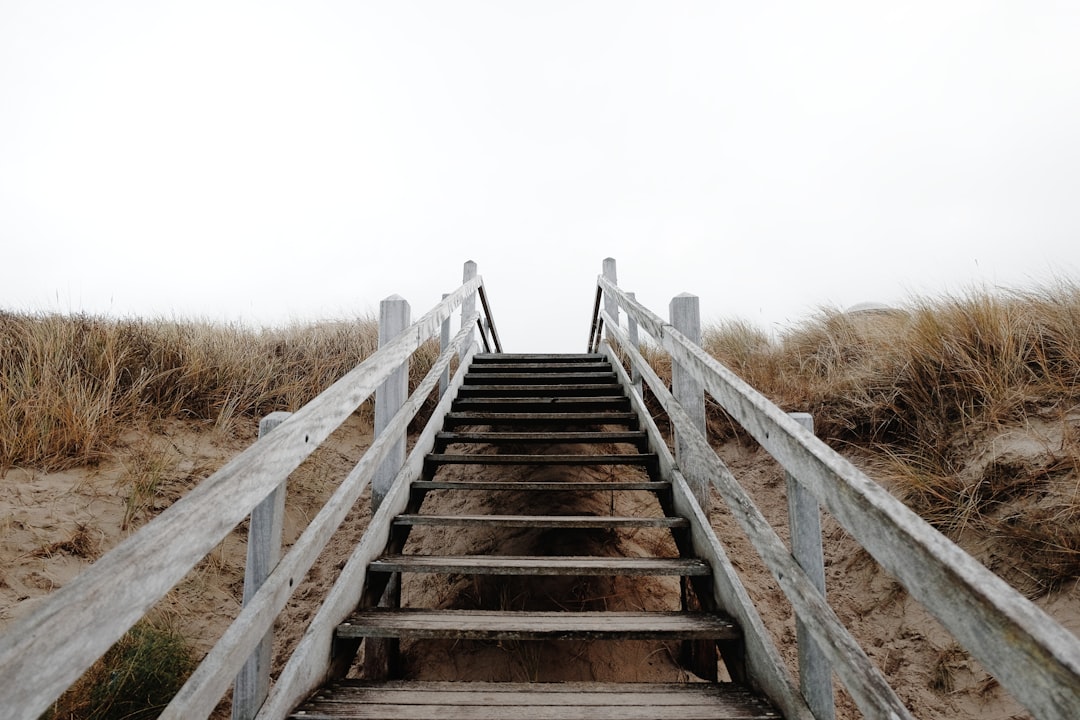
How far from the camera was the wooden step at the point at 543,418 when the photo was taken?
3.81 metres

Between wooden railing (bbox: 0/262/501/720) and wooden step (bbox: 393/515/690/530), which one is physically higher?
wooden railing (bbox: 0/262/501/720)

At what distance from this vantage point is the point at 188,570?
911 millimetres

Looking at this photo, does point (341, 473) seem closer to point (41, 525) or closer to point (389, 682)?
point (41, 525)

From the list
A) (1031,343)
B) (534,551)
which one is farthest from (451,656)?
(1031,343)

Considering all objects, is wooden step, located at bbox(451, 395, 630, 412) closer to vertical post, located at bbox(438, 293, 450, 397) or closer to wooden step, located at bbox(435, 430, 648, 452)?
vertical post, located at bbox(438, 293, 450, 397)

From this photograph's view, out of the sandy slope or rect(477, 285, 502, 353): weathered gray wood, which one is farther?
rect(477, 285, 502, 353): weathered gray wood

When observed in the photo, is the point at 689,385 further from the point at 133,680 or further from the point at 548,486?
the point at 133,680

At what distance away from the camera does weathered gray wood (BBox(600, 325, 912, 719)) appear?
113cm

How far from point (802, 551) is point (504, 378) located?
3372mm

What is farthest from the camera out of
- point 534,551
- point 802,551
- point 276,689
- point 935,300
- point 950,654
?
point 935,300

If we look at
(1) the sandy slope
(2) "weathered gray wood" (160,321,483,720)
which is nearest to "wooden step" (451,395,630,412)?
(1) the sandy slope

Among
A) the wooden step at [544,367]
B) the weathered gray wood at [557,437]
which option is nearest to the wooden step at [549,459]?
the weathered gray wood at [557,437]

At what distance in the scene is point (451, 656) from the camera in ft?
11.7

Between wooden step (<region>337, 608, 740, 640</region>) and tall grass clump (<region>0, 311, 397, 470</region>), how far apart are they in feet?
10.2
